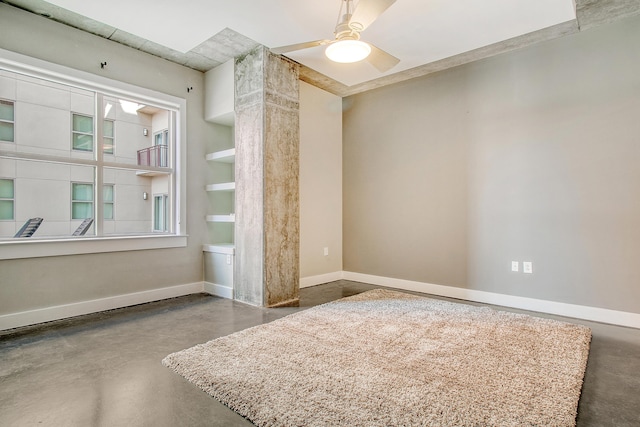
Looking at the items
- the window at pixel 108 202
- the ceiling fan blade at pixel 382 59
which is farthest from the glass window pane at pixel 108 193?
the ceiling fan blade at pixel 382 59

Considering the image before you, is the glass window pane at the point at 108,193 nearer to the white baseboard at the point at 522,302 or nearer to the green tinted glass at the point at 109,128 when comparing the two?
the green tinted glass at the point at 109,128

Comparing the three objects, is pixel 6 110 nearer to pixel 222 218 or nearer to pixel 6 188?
pixel 6 188

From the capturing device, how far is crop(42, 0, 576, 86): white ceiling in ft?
9.61

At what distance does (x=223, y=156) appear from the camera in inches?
170

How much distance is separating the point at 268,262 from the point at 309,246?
3.89 feet

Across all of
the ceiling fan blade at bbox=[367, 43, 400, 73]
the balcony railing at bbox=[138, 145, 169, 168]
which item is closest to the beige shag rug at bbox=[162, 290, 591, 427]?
the ceiling fan blade at bbox=[367, 43, 400, 73]

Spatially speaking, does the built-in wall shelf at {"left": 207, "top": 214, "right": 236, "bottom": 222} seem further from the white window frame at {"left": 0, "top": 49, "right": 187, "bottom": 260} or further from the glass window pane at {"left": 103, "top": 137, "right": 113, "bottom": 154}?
the glass window pane at {"left": 103, "top": 137, "right": 113, "bottom": 154}

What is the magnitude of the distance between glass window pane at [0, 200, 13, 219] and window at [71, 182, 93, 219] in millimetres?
538

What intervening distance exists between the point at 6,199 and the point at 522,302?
5.52 m

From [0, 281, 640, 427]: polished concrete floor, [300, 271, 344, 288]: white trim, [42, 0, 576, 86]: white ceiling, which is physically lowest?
[0, 281, 640, 427]: polished concrete floor

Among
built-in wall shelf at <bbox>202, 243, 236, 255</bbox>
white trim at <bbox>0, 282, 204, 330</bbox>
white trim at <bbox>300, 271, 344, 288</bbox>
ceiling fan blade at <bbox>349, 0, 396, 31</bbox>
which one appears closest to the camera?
ceiling fan blade at <bbox>349, 0, 396, 31</bbox>

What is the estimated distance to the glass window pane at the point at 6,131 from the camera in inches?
125

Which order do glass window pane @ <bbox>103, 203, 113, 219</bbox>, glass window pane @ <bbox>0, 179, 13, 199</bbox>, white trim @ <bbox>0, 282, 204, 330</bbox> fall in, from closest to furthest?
white trim @ <bbox>0, 282, 204, 330</bbox>, glass window pane @ <bbox>0, 179, 13, 199</bbox>, glass window pane @ <bbox>103, 203, 113, 219</bbox>

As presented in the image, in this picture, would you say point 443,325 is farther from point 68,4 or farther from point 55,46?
point 55,46
